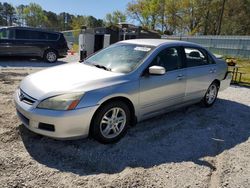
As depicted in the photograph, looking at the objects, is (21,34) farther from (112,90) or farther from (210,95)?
(112,90)

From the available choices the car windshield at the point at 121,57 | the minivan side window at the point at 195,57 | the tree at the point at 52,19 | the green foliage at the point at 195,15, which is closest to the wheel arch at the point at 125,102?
the car windshield at the point at 121,57

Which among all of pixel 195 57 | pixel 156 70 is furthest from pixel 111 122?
pixel 195 57

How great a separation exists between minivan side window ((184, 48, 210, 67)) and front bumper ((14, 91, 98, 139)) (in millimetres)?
2552

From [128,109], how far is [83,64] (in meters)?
1.32

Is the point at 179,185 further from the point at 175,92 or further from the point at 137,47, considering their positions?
the point at 137,47

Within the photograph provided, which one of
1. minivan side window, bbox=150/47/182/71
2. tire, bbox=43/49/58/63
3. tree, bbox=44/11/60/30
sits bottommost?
tire, bbox=43/49/58/63

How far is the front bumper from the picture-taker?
3.34 meters

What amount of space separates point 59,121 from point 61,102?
25 cm

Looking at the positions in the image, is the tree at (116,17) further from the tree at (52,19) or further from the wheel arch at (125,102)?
the wheel arch at (125,102)

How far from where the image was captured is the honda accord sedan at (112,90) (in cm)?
341

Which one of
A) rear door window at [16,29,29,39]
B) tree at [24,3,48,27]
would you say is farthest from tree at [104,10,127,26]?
rear door window at [16,29,29,39]

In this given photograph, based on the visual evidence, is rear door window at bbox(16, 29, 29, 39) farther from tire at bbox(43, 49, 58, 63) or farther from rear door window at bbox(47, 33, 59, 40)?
tire at bbox(43, 49, 58, 63)

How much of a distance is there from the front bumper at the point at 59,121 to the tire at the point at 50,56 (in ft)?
33.4

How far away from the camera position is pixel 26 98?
3.65 meters
